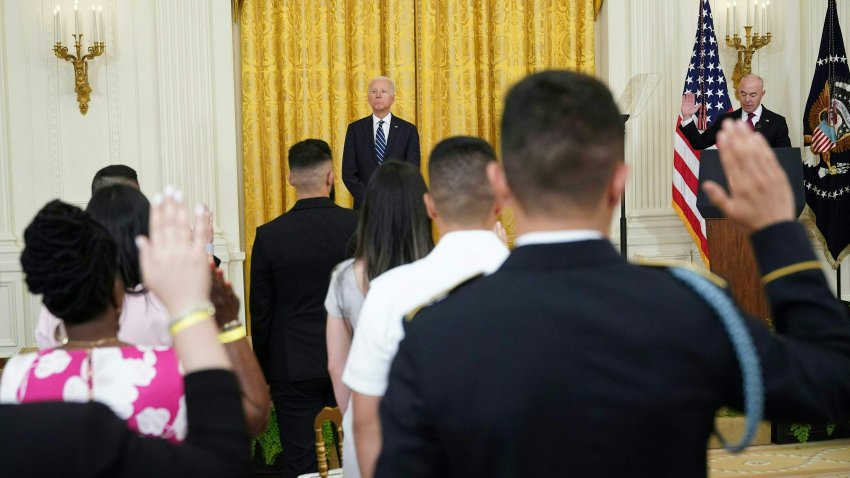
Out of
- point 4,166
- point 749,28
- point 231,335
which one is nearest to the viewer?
point 231,335

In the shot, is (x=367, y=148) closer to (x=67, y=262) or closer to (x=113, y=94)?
(x=113, y=94)

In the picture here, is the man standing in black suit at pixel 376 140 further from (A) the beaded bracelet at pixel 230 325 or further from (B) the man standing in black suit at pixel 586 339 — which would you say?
(B) the man standing in black suit at pixel 586 339

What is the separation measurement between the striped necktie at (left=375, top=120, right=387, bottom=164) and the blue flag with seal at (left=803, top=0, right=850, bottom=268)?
315 centimetres

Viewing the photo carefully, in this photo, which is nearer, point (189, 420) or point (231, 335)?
point (189, 420)

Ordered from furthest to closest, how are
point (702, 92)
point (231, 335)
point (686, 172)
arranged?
point (686, 172), point (702, 92), point (231, 335)

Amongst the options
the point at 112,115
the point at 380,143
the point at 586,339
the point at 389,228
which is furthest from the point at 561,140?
the point at 112,115

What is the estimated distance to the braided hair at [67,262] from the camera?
62.1 inches

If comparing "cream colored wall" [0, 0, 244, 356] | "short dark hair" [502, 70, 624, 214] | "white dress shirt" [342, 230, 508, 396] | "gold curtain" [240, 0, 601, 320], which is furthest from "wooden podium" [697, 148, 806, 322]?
"short dark hair" [502, 70, 624, 214]

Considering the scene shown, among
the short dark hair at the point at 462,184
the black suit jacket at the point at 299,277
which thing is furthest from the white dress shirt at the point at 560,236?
the black suit jacket at the point at 299,277

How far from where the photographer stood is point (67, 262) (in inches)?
62.6

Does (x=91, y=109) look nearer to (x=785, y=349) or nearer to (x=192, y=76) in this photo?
(x=192, y=76)

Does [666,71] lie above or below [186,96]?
above

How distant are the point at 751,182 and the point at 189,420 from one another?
821 millimetres

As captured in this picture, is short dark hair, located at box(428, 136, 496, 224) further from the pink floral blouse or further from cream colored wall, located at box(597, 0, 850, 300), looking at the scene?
cream colored wall, located at box(597, 0, 850, 300)
